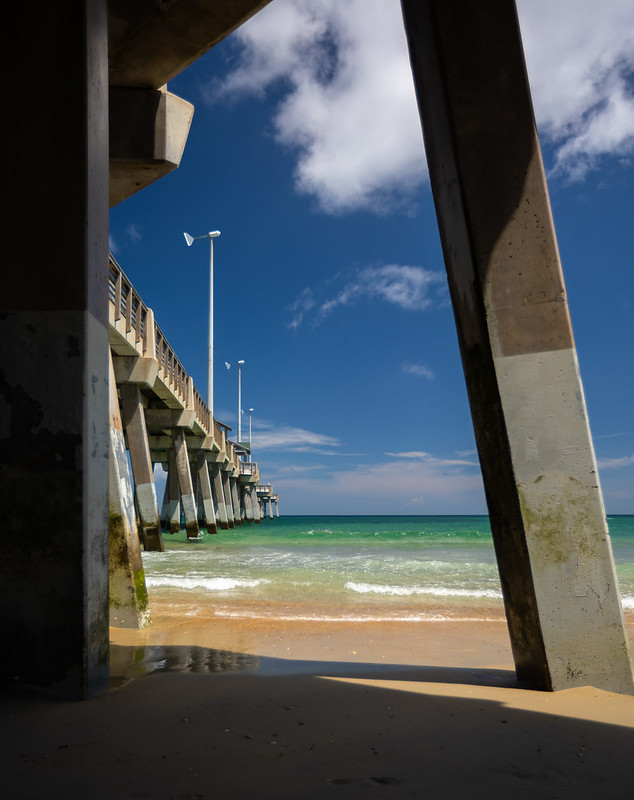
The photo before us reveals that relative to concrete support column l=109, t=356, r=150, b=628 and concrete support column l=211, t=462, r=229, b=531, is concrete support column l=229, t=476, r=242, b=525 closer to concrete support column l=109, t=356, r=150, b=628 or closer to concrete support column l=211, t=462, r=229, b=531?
concrete support column l=211, t=462, r=229, b=531

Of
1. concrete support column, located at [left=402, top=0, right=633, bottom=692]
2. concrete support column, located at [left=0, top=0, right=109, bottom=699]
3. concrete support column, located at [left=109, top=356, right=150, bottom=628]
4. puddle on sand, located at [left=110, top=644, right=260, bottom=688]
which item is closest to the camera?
concrete support column, located at [left=0, top=0, right=109, bottom=699]

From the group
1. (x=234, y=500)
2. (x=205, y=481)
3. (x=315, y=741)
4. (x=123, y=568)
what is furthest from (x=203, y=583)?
(x=234, y=500)

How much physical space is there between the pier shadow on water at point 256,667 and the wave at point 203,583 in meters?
4.51

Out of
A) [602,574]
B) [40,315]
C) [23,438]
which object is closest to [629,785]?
[602,574]

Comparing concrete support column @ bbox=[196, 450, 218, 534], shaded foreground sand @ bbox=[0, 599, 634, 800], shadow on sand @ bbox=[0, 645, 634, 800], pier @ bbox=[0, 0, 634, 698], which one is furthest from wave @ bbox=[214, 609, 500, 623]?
concrete support column @ bbox=[196, 450, 218, 534]

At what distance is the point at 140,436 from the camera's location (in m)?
14.6

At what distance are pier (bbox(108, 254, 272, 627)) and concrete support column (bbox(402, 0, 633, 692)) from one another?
11.9ft

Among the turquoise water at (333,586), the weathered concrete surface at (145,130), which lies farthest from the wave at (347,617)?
the weathered concrete surface at (145,130)

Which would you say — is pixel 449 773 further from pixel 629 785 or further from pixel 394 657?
pixel 394 657

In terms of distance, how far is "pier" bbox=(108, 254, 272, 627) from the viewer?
5.46 meters

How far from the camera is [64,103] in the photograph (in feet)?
10.3

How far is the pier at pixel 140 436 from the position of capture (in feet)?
17.9

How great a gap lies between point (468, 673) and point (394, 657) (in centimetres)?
101

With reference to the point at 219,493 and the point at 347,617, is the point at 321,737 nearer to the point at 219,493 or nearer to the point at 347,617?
the point at 347,617
